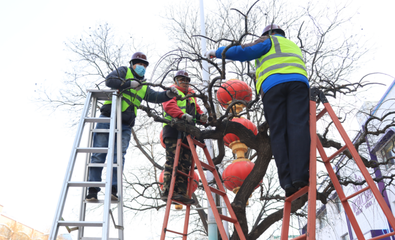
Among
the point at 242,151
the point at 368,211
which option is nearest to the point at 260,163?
the point at 242,151

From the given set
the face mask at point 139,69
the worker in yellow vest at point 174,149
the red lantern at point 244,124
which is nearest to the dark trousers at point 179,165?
the worker in yellow vest at point 174,149

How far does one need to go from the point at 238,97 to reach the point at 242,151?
1135 mm

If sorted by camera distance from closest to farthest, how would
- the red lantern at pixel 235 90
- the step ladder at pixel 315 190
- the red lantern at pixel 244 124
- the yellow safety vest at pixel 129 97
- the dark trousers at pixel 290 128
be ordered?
the step ladder at pixel 315 190, the dark trousers at pixel 290 128, the yellow safety vest at pixel 129 97, the red lantern at pixel 235 90, the red lantern at pixel 244 124

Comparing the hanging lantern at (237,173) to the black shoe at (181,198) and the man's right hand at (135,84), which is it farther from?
the man's right hand at (135,84)

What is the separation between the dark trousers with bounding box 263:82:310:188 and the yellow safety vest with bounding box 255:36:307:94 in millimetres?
188

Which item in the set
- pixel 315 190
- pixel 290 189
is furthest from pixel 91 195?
pixel 315 190

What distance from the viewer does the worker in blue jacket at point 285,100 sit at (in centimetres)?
292

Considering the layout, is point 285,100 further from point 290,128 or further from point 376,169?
point 376,169

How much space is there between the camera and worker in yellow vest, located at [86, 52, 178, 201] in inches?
168

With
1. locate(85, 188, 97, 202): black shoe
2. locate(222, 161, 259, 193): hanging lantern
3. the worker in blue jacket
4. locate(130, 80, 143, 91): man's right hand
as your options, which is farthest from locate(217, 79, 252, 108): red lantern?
locate(85, 188, 97, 202): black shoe

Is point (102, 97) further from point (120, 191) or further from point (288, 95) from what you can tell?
point (288, 95)

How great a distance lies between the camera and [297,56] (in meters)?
3.40

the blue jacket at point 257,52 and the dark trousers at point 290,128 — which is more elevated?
the blue jacket at point 257,52

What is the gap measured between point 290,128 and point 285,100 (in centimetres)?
38
